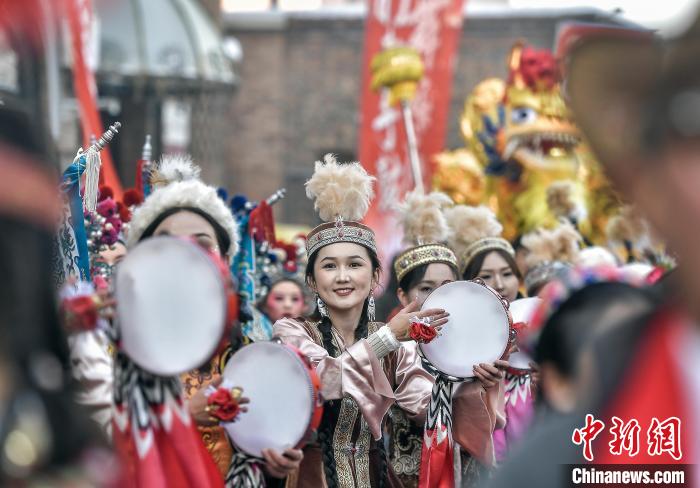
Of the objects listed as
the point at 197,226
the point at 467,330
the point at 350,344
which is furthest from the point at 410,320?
the point at 197,226

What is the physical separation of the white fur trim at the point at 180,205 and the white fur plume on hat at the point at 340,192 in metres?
0.44

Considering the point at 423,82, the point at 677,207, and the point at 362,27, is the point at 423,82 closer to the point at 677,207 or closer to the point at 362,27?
the point at 677,207

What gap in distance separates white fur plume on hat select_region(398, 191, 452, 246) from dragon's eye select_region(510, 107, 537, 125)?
4.44 metres

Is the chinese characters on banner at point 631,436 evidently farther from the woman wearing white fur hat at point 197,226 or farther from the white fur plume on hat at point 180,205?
the white fur plume on hat at point 180,205

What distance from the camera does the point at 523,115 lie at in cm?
965

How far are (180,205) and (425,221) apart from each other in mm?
1682

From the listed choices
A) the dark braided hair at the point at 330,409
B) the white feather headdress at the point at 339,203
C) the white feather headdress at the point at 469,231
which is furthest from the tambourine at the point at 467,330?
the white feather headdress at the point at 469,231

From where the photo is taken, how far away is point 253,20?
755 inches

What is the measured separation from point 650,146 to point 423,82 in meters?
7.81

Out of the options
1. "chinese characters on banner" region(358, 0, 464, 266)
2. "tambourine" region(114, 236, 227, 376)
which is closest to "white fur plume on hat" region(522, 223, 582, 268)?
"chinese characters on banner" region(358, 0, 464, 266)

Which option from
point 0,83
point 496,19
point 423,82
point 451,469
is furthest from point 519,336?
point 496,19

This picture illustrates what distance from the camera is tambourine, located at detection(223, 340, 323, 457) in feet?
9.99

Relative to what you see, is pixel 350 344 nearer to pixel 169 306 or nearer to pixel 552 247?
pixel 169 306

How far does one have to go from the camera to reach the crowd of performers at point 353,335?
1595 millimetres
